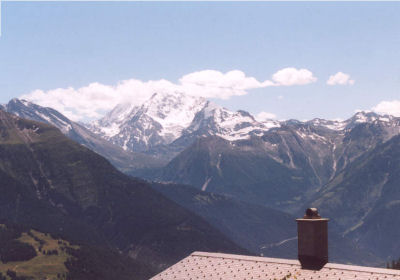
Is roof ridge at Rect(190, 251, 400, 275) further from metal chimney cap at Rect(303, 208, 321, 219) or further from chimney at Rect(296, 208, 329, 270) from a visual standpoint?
metal chimney cap at Rect(303, 208, 321, 219)

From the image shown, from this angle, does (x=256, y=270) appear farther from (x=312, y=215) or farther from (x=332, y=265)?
(x=312, y=215)

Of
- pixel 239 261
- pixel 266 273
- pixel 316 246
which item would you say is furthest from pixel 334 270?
pixel 239 261

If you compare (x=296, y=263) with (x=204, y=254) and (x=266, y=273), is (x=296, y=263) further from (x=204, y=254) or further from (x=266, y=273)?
(x=204, y=254)

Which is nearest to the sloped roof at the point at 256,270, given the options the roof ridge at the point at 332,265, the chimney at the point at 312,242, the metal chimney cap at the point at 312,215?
the roof ridge at the point at 332,265

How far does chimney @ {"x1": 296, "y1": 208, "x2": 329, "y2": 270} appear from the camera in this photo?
57.7m

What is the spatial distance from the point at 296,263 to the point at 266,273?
3546 mm

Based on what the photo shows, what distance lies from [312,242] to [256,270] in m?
6.48

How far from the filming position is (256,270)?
59.2 meters

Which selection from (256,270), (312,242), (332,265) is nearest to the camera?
(332,265)

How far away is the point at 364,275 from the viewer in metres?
52.0

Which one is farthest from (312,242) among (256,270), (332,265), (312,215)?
(256,270)

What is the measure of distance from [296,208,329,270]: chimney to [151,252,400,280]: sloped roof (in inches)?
34.5

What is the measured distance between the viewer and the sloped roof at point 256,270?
52.8m

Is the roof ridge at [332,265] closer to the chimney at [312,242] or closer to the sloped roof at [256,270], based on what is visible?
the sloped roof at [256,270]
